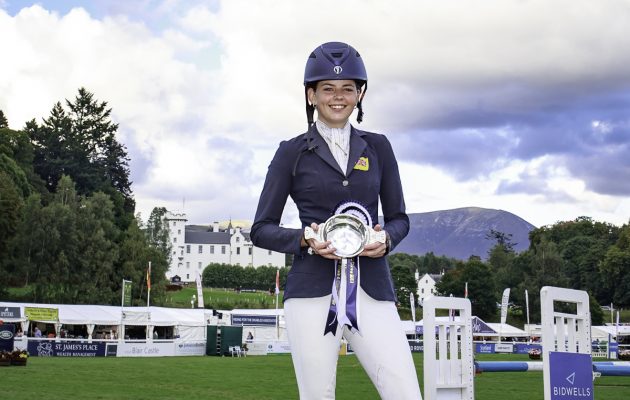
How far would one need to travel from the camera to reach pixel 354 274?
4.16 meters

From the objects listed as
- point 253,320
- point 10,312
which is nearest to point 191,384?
point 10,312

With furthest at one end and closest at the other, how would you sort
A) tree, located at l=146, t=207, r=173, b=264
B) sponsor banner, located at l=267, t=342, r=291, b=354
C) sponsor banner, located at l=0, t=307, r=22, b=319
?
1. tree, located at l=146, t=207, r=173, b=264
2. sponsor banner, located at l=267, t=342, r=291, b=354
3. sponsor banner, located at l=0, t=307, r=22, b=319

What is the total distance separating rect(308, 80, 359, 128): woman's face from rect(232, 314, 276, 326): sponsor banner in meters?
52.8

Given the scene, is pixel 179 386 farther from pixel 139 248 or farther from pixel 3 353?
pixel 139 248

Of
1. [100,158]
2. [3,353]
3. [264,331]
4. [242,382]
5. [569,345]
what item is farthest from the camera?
[100,158]

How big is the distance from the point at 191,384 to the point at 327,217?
2032 cm

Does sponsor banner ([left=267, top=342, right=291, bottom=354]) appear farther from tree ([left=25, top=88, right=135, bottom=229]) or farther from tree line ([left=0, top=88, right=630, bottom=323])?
tree ([left=25, top=88, right=135, bottom=229])

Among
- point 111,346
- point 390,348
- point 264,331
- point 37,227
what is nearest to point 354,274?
point 390,348

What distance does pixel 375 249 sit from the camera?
13.5 feet

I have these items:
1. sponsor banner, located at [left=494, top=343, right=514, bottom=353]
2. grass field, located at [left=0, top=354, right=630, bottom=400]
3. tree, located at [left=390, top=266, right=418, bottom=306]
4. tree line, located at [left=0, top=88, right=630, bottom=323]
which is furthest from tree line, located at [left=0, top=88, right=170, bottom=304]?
grass field, located at [left=0, top=354, right=630, bottom=400]

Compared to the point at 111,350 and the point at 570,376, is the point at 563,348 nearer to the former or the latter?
the point at 570,376

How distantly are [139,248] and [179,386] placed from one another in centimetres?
6091

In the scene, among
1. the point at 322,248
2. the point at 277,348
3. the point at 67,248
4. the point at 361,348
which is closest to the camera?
the point at 322,248

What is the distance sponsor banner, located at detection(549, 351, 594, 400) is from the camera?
21.3 ft
